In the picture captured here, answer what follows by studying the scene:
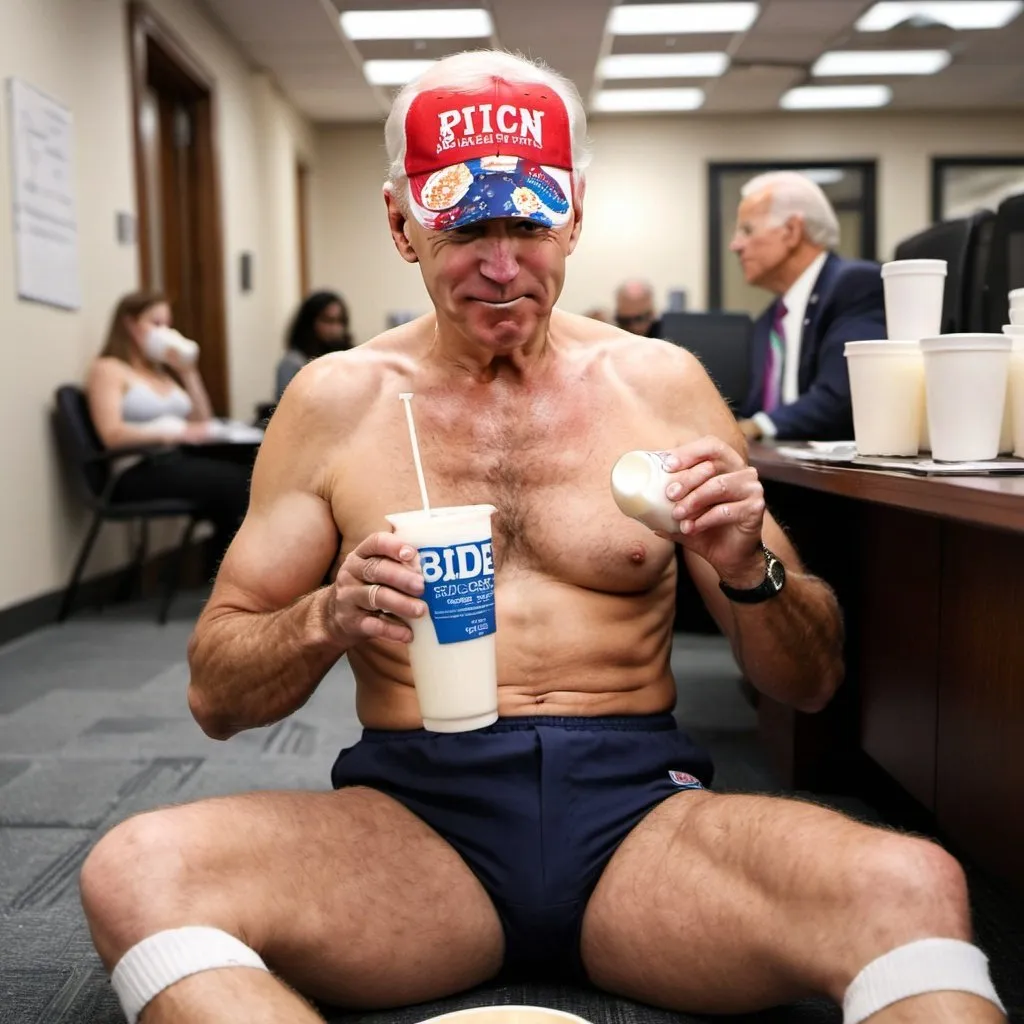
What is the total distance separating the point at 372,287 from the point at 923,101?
15.2ft

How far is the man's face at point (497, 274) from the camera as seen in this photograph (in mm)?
1276

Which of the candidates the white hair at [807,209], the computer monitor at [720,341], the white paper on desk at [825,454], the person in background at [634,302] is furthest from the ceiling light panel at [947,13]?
the white paper on desk at [825,454]

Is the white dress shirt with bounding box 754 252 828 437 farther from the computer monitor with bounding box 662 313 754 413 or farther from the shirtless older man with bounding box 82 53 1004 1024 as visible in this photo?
the shirtless older man with bounding box 82 53 1004 1024

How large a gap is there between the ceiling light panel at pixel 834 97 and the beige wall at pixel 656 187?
0.25 meters

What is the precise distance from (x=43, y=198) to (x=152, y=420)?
935mm

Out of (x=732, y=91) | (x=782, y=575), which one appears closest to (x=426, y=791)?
(x=782, y=575)

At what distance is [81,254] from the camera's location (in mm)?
4625

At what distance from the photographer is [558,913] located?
1.22m

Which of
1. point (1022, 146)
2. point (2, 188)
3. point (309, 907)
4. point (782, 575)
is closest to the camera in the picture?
point (309, 907)

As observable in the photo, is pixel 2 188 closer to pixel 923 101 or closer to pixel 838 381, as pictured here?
pixel 838 381

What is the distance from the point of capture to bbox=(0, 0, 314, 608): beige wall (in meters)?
3.93

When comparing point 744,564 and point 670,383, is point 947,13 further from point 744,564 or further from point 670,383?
point 744,564

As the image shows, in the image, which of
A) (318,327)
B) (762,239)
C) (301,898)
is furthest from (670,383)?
(318,327)

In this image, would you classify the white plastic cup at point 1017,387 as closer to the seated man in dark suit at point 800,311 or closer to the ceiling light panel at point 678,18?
the seated man in dark suit at point 800,311
